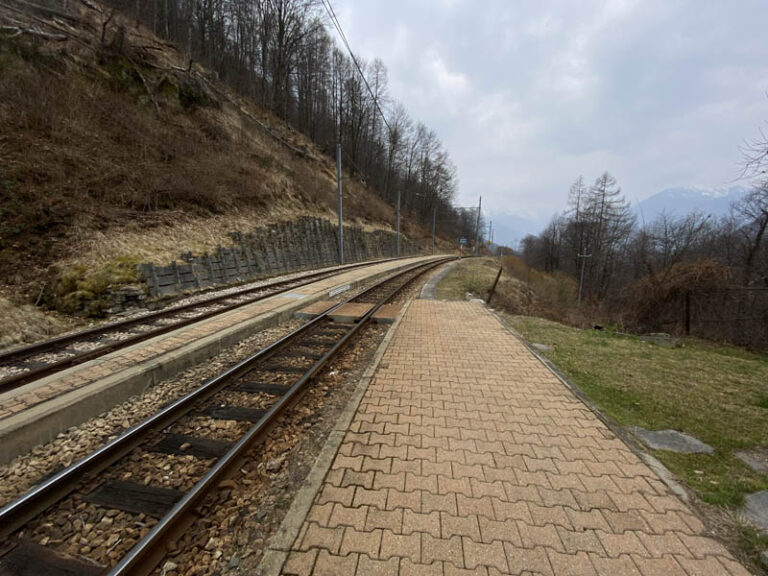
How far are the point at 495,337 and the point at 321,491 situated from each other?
4977 millimetres

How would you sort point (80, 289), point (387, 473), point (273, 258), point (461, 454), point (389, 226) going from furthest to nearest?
1. point (389, 226)
2. point (273, 258)
3. point (80, 289)
4. point (461, 454)
5. point (387, 473)

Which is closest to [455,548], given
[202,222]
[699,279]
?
[699,279]

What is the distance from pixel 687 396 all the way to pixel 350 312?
6.23m

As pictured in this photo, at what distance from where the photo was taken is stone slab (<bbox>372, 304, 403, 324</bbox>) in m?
7.39

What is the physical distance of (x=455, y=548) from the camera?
197 cm

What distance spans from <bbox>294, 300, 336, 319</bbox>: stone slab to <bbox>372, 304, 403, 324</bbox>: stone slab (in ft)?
4.48

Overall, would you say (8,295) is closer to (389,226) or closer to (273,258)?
(273,258)

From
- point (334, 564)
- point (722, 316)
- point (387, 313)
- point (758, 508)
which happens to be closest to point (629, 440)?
point (758, 508)

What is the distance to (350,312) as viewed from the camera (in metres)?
7.75

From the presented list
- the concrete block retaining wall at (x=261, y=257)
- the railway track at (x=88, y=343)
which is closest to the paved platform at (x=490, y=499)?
the railway track at (x=88, y=343)

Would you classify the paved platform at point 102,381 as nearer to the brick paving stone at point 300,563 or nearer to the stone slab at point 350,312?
the stone slab at point 350,312

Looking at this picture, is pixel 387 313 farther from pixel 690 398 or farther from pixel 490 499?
pixel 490 499

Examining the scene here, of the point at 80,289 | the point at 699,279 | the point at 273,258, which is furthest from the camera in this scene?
the point at 273,258

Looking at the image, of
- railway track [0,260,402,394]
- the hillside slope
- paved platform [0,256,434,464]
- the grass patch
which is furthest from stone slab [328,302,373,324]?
the hillside slope
